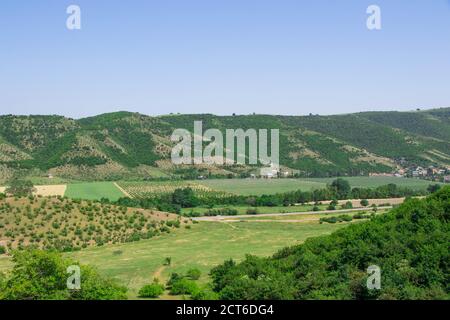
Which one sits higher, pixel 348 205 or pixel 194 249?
pixel 194 249

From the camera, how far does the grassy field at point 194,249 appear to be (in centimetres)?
5331

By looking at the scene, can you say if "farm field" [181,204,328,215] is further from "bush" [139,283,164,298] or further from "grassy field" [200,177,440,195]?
"bush" [139,283,164,298]

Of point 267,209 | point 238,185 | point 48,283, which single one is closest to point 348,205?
point 267,209

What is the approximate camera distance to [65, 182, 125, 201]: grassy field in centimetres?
12134

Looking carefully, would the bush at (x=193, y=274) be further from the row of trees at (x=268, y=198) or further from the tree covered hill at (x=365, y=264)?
the row of trees at (x=268, y=198)

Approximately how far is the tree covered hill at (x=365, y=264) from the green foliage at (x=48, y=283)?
7.56 metres

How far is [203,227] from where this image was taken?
3351 inches

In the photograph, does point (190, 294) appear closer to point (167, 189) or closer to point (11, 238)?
point (11, 238)

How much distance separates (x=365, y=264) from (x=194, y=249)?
111 ft

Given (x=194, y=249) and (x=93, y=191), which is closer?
(x=194, y=249)

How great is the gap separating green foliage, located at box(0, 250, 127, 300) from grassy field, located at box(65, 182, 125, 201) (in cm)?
8260

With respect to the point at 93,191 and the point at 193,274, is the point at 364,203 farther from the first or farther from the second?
the point at 193,274

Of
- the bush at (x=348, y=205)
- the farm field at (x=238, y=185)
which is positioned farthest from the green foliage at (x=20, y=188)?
the bush at (x=348, y=205)

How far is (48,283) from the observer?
33750 millimetres
